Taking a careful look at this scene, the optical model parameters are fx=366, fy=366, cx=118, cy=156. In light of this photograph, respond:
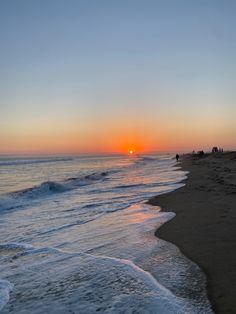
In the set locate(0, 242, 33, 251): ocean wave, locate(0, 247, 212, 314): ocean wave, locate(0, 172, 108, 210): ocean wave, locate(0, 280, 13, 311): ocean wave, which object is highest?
locate(0, 247, 212, 314): ocean wave

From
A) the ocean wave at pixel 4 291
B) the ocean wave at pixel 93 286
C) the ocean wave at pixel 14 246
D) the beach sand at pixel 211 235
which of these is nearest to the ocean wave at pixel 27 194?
the beach sand at pixel 211 235

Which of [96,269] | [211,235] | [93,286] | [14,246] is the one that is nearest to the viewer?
[93,286]

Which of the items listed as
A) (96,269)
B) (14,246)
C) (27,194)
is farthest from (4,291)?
(27,194)

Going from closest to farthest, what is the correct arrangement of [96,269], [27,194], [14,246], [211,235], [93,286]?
1. [93,286]
2. [96,269]
3. [211,235]
4. [14,246]
5. [27,194]

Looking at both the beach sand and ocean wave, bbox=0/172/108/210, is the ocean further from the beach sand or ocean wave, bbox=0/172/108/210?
ocean wave, bbox=0/172/108/210

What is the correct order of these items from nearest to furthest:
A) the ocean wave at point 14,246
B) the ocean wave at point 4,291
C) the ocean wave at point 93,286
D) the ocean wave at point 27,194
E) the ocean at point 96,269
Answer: the ocean wave at point 93,286 → the ocean at point 96,269 → the ocean wave at point 4,291 → the ocean wave at point 14,246 → the ocean wave at point 27,194

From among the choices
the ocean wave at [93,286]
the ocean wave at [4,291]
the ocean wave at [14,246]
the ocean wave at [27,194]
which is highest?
the ocean wave at [93,286]

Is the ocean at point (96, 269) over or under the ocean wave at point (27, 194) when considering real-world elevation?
over

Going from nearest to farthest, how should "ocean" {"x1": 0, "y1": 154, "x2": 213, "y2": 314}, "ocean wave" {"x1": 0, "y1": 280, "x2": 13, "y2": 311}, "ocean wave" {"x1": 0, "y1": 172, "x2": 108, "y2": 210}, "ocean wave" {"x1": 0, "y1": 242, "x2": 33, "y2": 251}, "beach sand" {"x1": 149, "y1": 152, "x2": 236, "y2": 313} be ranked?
"ocean" {"x1": 0, "y1": 154, "x2": 213, "y2": 314}
"beach sand" {"x1": 149, "y1": 152, "x2": 236, "y2": 313}
"ocean wave" {"x1": 0, "y1": 280, "x2": 13, "y2": 311}
"ocean wave" {"x1": 0, "y1": 242, "x2": 33, "y2": 251}
"ocean wave" {"x1": 0, "y1": 172, "x2": 108, "y2": 210}

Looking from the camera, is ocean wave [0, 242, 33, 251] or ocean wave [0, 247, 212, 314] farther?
ocean wave [0, 242, 33, 251]

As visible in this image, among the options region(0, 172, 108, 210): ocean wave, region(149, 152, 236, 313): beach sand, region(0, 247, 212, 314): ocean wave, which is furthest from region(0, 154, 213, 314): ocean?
region(0, 172, 108, 210): ocean wave

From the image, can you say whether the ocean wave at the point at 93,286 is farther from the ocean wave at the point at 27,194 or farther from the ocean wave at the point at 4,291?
the ocean wave at the point at 27,194

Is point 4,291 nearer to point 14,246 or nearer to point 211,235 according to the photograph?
point 14,246

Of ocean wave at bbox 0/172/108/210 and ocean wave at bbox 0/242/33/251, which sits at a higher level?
ocean wave at bbox 0/242/33/251
